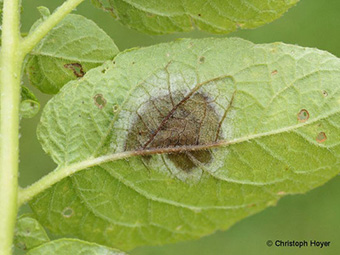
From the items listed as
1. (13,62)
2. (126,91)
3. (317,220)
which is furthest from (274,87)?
(317,220)

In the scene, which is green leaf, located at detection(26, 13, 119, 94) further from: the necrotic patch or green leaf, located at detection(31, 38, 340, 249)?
the necrotic patch

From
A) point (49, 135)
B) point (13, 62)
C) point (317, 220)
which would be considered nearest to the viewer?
point (13, 62)

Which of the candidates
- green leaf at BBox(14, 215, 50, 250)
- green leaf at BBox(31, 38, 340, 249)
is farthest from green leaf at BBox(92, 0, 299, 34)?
green leaf at BBox(14, 215, 50, 250)

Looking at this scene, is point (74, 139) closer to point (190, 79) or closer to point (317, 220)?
point (190, 79)

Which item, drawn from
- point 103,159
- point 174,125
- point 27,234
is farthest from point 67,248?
point 174,125

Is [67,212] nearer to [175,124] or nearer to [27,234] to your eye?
[27,234]

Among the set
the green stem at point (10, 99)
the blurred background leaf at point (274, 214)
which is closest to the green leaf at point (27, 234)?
the green stem at point (10, 99)
